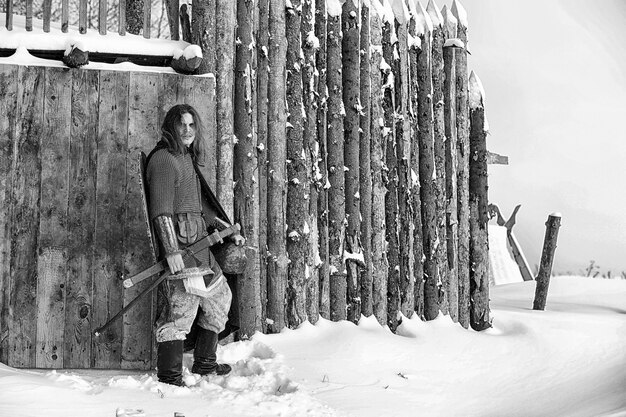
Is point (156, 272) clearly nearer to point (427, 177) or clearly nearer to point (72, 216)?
point (72, 216)

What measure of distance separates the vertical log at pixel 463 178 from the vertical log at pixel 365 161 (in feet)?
2.72

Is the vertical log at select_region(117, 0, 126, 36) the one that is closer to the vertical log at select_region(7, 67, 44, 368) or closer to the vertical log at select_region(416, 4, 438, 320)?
the vertical log at select_region(7, 67, 44, 368)

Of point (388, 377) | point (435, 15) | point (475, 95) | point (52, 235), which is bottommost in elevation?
point (388, 377)

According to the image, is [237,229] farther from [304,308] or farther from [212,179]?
[304,308]

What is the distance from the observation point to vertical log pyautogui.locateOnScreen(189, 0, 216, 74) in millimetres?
5121

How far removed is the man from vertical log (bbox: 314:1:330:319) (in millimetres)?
1103

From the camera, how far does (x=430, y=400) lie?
178 inches

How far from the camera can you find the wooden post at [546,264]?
275 inches

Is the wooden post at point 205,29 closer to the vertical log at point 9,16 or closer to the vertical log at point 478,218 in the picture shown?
the vertical log at point 9,16

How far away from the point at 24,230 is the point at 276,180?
5.27ft

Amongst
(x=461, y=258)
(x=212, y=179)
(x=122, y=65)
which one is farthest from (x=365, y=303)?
(x=122, y=65)

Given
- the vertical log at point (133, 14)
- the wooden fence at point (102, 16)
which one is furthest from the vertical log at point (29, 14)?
the vertical log at point (133, 14)

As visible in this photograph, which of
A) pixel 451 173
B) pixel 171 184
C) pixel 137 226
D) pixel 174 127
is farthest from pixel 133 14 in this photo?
pixel 171 184

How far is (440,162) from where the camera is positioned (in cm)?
612
